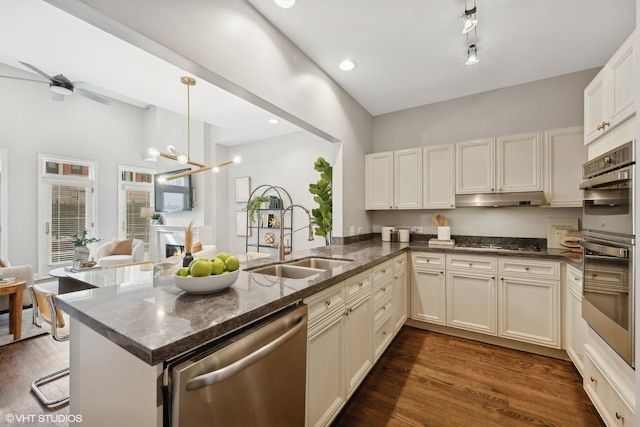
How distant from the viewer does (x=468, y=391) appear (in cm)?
196

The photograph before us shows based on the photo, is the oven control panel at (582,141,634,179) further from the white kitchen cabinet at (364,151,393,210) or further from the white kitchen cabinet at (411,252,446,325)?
the white kitchen cabinet at (364,151,393,210)

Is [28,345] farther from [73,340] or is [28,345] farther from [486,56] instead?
[486,56]

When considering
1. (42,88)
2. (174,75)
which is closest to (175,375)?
(174,75)

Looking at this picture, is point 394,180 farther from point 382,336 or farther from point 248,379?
point 248,379

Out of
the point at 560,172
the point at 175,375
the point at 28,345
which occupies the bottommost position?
the point at 28,345

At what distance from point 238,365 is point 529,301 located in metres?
2.73

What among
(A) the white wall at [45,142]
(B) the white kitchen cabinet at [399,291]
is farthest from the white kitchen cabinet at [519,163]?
(A) the white wall at [45,142]

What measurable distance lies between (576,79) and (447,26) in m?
1.80

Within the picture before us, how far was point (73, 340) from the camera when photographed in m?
1.14

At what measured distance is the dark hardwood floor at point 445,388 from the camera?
1711 mm

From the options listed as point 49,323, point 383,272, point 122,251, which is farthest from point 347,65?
point 122,251

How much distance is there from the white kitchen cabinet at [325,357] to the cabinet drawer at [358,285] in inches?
3.6
